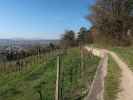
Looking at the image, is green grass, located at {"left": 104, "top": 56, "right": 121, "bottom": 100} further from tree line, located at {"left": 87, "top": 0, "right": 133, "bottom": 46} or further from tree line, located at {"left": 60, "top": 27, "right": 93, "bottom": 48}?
tree line, located at {"left": 60, "top": 27, "right": 93, "bottom": 48}

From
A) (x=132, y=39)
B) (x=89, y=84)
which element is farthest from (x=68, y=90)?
(x=132, y=39)

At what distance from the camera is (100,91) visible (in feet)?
29.3

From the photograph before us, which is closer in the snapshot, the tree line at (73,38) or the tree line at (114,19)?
the tree line at (114,19)

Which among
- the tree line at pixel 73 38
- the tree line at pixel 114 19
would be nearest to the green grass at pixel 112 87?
the tree line at pixel 114 19

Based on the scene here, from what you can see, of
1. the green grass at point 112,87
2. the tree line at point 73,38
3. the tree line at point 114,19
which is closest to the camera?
the green grass at point 112,87

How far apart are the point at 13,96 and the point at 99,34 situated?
38.4 m

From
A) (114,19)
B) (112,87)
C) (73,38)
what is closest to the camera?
(112,87)

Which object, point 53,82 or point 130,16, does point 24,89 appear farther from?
point 130,16

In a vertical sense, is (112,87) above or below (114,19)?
below

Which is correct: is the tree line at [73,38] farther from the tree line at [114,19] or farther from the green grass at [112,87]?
the green grass at [112,87]

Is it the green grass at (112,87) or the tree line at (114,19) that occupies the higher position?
the tree line at (114,19)

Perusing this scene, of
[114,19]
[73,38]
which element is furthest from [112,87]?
[73,38]

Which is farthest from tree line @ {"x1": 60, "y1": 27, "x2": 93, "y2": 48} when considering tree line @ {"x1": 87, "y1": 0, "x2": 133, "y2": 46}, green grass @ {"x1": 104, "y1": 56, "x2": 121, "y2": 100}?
green grass @ {"x1": 104, "y1": 56, "x2": 121, "y2": 100}

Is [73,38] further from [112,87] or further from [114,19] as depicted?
[112,87]
